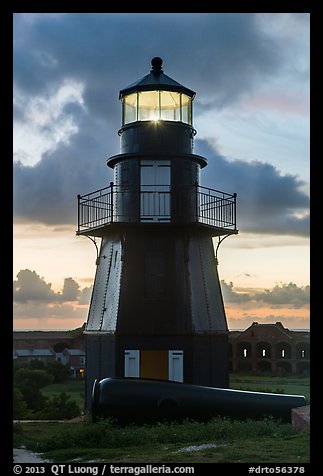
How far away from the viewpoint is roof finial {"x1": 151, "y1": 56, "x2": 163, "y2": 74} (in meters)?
22.5

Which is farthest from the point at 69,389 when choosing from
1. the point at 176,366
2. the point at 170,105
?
the point at 170,105

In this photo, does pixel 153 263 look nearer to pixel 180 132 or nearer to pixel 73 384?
pixel 180 132

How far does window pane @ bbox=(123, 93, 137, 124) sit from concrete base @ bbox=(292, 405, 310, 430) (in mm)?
10713

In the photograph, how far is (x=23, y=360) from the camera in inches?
1773

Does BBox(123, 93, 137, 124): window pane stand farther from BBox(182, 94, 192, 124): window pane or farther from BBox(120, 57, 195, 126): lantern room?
BBox(182, 94, 192, 124): window pane

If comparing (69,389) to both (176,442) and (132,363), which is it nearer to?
(132,363)

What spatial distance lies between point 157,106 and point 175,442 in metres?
11.0

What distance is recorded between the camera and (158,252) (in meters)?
21.5

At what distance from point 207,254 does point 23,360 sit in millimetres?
25750

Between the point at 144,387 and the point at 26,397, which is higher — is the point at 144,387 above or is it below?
above

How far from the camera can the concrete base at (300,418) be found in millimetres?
15680

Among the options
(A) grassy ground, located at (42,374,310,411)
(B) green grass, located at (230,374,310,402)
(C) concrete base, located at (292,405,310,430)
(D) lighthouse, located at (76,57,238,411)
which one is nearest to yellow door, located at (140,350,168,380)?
(D) lighthouse, located at (76,57,238,411)

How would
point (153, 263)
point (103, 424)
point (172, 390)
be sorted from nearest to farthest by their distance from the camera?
point (103, 424), point (172, 390), point (153, 263)

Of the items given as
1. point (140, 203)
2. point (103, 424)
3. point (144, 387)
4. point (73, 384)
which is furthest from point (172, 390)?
point (73, 384)
